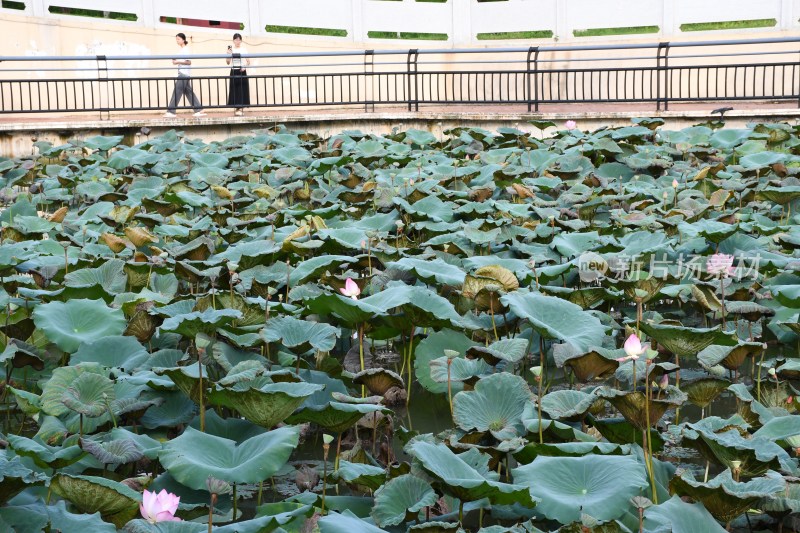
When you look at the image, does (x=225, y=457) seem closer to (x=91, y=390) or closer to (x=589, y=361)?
(x=91, y=390)

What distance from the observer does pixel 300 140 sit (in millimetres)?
9344

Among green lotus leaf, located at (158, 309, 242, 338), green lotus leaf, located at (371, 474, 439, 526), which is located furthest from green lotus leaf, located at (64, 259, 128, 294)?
green lotus leaf, located at (371, 474, 439, 526)

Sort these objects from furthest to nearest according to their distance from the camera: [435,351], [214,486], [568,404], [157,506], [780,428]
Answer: [435,351] → [568,404] → [780,428] → [214,486] → [157,506]

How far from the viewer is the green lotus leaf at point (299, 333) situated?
302 cm

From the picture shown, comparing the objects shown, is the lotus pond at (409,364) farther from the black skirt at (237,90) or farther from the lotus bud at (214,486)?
the black skirt at (237,90)

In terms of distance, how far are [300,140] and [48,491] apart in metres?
7.24

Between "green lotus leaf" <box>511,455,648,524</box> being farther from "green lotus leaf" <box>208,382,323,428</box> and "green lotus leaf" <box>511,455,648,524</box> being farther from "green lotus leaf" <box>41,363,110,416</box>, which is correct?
"green lotus leaf" <box>41,363,110,416</box>

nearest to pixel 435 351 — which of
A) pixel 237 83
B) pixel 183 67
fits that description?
pixel 183 67

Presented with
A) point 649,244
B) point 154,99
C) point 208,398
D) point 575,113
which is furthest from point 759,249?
point 154,99

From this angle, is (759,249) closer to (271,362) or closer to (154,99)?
(271,362)

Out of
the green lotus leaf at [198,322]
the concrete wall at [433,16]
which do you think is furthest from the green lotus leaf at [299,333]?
the concrete wall at [433,16]

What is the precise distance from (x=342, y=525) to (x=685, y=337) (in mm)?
1393

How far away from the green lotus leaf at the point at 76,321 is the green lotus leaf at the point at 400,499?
4.49 ft

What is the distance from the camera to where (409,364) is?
10.9ft
